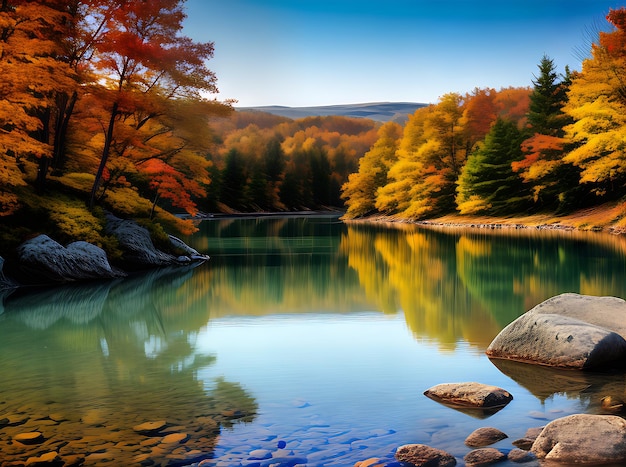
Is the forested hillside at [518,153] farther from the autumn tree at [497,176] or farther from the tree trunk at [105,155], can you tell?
the tree trunk at [105,155]

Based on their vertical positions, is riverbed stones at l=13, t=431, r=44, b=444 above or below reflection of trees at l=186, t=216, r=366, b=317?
above

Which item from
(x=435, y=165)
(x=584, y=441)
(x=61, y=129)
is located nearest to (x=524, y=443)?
(x=584, y=441)

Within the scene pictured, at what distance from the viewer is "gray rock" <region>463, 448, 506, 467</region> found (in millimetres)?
5043

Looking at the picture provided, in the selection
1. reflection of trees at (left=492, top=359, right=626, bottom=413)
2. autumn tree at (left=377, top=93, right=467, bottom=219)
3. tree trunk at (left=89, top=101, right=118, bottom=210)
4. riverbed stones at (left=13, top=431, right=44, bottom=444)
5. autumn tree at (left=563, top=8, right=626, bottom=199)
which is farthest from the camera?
autumn tree at (left=377, top=93, right=467, bottom=219)

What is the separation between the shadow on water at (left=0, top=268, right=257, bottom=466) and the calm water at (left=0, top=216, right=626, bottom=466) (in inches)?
1.1

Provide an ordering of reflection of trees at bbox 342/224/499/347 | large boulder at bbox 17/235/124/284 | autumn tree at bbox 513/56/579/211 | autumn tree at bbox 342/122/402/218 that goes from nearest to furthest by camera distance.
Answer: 1. reflection of trees at bbox 342/224/499/347
2. large boulder at bbox 17/235/124/284
3. autumn tree at bbox 513/56/579/211
4. autumn tree at bbox 342/122/402/218

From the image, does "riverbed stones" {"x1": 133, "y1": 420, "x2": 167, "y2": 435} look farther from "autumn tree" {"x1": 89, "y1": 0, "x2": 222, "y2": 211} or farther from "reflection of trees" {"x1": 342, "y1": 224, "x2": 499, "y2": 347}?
"autumn tree" {"x1": 89, "y1": 0, "x2": 222, "y2": 211}

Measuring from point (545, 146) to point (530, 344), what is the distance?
34168 millimetres

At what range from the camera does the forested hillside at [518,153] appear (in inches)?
1260

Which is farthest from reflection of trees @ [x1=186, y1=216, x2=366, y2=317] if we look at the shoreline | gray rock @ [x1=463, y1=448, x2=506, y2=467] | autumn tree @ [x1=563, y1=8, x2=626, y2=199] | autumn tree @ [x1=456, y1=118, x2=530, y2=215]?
autumn tree @ [x1=456, y1=118, x2=530, y2=215]

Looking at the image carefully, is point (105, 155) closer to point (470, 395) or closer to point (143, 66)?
point (143, 66)

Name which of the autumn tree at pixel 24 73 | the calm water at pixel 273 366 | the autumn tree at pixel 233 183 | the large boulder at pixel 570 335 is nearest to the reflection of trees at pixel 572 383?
the calm water at pixel 273 366

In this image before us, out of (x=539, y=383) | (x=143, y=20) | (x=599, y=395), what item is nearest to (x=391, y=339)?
(x=539, y=383)

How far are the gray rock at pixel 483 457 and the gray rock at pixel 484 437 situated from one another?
0.27 metres
